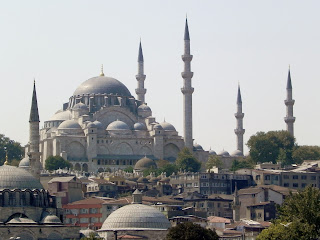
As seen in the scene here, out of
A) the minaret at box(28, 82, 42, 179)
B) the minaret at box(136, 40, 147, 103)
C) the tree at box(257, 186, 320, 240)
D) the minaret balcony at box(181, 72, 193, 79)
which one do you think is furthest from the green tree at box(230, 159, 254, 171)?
the tree at box(257, 186, 320, 240)

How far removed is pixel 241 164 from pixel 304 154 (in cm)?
717

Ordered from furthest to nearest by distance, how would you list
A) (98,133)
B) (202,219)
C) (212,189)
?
(98,133)
(212,189)
(202,219)

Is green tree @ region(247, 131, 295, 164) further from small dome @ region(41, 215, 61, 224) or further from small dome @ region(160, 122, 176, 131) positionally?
small dome @ region(41, 215, 61, 224)

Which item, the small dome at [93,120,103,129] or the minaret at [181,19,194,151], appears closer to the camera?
the minaret at [181,19,194,151]

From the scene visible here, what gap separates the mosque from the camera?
10700cm

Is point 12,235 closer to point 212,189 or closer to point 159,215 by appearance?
point 159,215


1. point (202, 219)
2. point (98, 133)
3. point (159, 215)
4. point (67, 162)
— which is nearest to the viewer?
point (159, 215)

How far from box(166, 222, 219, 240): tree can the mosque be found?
4764 centimetres

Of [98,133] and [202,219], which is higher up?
[98,133]

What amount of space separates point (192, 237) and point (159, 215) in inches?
290

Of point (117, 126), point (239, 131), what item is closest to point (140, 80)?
point (117, 126)

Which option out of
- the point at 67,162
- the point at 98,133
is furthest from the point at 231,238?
the point at 98,133

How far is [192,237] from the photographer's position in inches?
2234

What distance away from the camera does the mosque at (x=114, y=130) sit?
107000 mm
